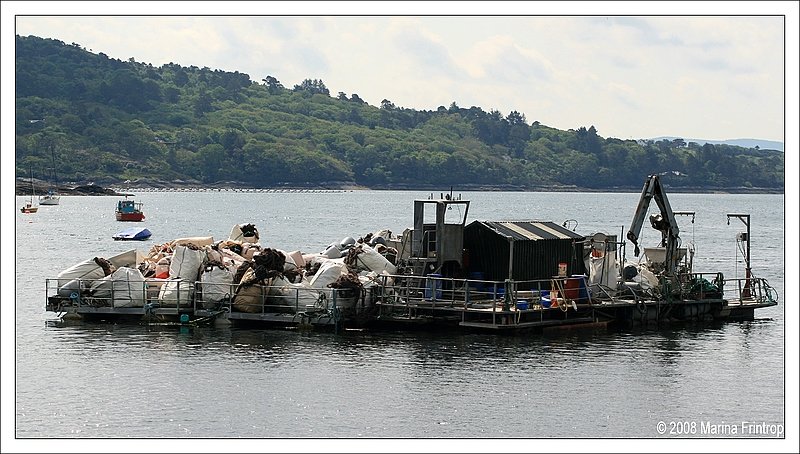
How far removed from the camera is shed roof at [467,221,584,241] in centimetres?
4525

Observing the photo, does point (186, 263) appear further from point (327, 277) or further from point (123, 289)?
point (327, 277)

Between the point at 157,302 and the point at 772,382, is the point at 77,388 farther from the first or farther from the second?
the point at 772,382

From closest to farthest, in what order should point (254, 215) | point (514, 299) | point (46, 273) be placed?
point (514, 299) → point (46, 273) → point (254, 215)

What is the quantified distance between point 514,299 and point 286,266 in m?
8.64

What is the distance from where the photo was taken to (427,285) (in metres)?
43.5

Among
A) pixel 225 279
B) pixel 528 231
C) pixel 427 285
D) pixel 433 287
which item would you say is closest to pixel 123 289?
pixel 225 279

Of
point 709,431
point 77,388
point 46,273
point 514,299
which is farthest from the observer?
point 46,273

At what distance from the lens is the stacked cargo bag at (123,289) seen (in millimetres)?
45125

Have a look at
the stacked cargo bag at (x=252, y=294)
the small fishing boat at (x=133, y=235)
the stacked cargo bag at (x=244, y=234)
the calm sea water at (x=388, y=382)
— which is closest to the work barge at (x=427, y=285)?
the stacked cargo bag at (x=252, y=294)

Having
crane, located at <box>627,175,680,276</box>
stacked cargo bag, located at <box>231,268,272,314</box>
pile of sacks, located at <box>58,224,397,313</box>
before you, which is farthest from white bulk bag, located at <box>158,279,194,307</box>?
crane, located at <box>627,175,680,276</box>

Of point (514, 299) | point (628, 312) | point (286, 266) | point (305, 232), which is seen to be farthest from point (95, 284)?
point (305, 232)

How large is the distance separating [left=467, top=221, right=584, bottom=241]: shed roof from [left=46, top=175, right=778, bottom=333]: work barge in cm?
5

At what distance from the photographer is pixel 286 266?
152ft

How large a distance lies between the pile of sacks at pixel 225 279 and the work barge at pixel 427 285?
0.15ft
